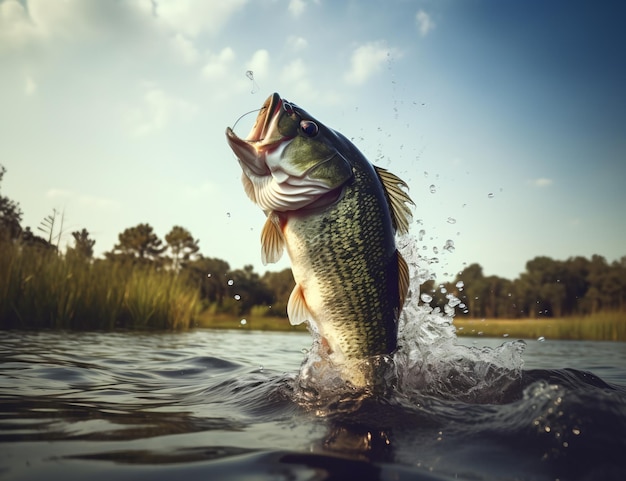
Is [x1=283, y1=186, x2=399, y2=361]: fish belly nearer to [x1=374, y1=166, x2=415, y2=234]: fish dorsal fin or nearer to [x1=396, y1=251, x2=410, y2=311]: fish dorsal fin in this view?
[x1=396, y1=251, x2=410, y2=311]: fish dorsal fin

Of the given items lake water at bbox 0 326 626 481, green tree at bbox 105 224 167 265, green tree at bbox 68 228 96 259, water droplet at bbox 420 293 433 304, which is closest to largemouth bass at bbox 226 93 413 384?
lake water at bbox 0 326 626 481

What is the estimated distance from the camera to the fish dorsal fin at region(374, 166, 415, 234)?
3398 mm

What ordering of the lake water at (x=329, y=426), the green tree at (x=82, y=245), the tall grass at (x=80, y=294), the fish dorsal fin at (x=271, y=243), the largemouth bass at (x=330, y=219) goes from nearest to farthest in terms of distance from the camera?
the lake water at (x=329, y=426) → the largemouth bass at (x=330, y=219) → the fish dorsal fin at (x=271, y=243) → the tall grass at (x=80, y=294) → the green tree at (x=82, y=245)

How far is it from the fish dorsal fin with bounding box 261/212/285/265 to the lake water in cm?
86

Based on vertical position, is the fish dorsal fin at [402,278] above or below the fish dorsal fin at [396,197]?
below

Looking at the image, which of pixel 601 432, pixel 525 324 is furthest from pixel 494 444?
pixel 525 324

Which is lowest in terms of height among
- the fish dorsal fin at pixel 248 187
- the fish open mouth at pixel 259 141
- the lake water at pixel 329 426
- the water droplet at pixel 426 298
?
the lake water at pixel 329 426

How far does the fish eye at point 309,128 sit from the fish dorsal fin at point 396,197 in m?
0.56

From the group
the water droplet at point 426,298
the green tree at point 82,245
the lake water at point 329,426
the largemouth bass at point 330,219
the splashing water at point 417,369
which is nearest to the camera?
the lake water at point 329,426

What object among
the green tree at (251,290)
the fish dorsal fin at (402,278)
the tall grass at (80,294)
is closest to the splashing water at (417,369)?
the fish dorsal fin at (402,278)

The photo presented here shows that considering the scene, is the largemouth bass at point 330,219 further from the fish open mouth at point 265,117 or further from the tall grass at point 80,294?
the tall grass at point 80,294

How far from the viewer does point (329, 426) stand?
266cm

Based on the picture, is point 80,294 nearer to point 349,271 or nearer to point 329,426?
point 349,271

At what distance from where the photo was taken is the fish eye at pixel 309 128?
3104 millimetres
